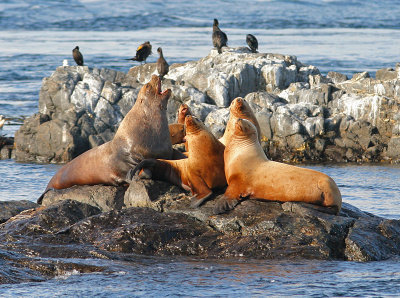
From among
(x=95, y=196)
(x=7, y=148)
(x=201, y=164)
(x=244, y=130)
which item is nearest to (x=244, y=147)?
(x=244, y=130)

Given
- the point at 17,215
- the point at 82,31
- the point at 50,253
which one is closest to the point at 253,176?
the point at 50,253

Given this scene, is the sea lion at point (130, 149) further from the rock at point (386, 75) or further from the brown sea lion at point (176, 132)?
the rock at point (386, 75)

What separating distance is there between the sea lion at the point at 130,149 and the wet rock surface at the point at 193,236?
135 centimetres

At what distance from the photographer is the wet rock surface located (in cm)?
720

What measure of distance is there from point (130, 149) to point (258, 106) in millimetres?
12802

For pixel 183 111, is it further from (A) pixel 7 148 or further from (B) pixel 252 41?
(B) pixel 252 41

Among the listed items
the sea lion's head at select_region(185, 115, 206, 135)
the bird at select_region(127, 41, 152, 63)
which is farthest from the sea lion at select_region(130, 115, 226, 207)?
the bird at select_region(127, 41, 152, 63)

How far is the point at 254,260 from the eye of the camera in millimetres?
7125

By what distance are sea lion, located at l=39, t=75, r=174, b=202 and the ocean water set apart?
2.42m

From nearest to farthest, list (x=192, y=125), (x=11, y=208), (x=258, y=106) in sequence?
(x=192, y=125)
(x=11, y=208)
(x=258, y=106)

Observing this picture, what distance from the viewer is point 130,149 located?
947 centimetres

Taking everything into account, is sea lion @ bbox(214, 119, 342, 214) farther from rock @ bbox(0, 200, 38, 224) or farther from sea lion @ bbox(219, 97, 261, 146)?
rock @ bbox(0, 200, 38, 224)

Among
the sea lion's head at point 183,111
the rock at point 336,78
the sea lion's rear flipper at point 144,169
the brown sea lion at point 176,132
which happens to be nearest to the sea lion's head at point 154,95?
the sea lion's head at point 183,111

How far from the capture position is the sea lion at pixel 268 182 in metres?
7.68
